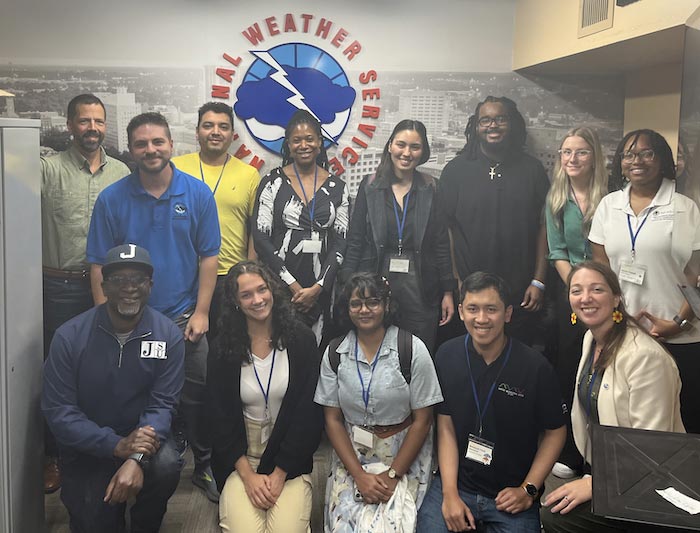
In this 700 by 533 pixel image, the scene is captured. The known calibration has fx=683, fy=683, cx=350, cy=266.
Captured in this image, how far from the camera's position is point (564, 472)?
10.8 feet

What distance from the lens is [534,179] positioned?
3203mm

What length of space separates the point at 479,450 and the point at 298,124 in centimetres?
160

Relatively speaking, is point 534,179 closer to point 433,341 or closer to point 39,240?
point 433,341

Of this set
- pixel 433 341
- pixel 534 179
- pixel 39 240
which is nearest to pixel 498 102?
pixel 534 179

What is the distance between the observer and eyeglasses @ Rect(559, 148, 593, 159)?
3.19 m

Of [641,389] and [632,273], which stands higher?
[632,273]

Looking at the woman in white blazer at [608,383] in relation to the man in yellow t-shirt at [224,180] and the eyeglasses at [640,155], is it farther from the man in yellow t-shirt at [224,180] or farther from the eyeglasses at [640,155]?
the man in yellow t-shirt at [224,180]

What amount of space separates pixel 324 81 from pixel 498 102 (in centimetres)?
81

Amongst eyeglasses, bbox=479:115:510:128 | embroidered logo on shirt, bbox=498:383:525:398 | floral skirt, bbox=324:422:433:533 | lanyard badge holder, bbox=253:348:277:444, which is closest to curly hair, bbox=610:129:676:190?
eyeglasses, bbox=479:115:510:128

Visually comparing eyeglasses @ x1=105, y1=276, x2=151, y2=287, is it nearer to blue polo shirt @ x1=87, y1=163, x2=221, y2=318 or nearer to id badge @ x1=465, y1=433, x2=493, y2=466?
blue polo shirt @ x1=87, y1=163, x2=221, y2=318

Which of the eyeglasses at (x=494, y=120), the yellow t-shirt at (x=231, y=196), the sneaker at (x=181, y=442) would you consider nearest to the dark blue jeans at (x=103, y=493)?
the sneaker at (x=181, y=442)

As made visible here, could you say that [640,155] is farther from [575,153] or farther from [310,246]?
[310,246]

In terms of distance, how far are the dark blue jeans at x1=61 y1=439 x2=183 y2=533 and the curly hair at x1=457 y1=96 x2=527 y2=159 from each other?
1898mm

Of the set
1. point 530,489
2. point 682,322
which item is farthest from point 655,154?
point 530,489
